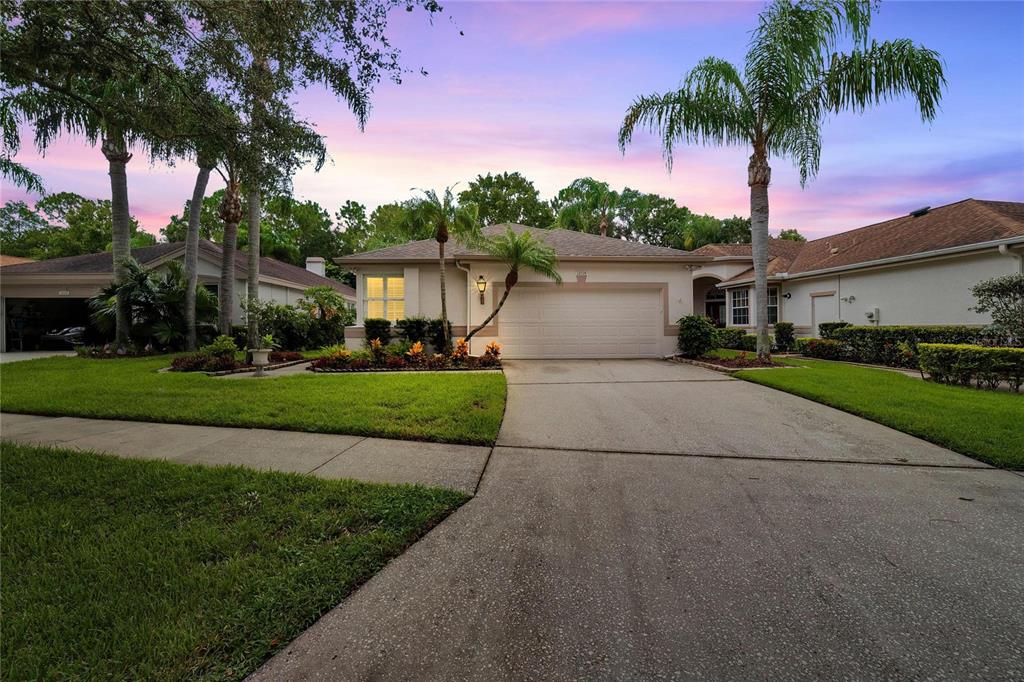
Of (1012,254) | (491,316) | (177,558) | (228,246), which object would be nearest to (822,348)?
(1012,254)

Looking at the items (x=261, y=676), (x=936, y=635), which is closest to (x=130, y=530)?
(x=261, y=676)

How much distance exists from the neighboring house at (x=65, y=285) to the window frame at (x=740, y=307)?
2013cm

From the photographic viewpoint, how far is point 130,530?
2652 millimetres

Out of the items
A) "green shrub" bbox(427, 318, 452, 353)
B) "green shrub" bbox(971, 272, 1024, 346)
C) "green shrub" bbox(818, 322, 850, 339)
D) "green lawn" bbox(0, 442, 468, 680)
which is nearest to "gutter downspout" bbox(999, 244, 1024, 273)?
"green shrub" bbox(971, 272, 1024, 346)

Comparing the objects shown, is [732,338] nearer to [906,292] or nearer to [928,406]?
[906,292]

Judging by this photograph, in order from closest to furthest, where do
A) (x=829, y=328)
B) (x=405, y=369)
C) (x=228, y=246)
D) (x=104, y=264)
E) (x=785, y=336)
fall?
(x=405, y=369)
(x=228, y=246)
(x=829, y=328)
(x=785, y=336)
(x=104, y=264)

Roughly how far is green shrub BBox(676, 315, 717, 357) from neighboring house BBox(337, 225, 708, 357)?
0.76 meters

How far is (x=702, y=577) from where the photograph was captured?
2.25 m

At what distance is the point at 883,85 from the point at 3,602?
13.6 meters

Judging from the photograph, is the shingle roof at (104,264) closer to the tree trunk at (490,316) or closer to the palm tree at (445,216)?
the palm tree at (445,216)

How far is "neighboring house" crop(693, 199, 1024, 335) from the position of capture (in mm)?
10453

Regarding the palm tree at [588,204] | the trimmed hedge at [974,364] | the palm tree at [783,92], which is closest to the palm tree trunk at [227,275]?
the palm tree at [783,92]

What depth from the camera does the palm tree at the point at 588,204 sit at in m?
24.7

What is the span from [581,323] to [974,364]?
8053 mm
